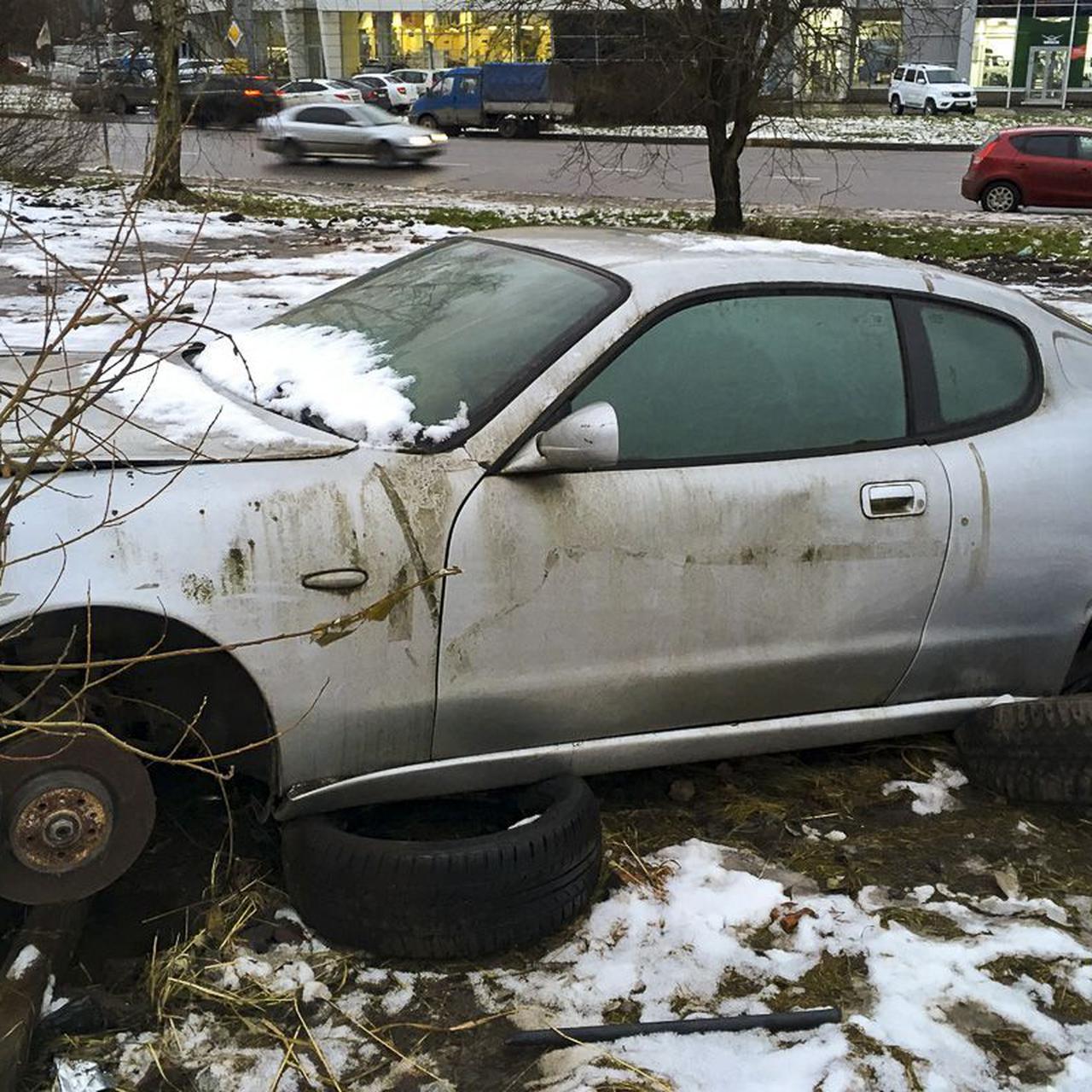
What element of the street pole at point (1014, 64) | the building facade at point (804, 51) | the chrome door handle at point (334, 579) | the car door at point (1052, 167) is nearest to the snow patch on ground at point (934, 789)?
the chrome door handle at point (334, 579)

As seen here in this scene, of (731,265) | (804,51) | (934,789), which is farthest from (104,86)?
(934,789)

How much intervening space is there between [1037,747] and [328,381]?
7.15 feet

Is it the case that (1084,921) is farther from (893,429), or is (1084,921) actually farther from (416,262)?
(416,262)

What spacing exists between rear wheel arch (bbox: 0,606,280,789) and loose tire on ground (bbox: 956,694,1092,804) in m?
1.99

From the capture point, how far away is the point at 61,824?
254cm

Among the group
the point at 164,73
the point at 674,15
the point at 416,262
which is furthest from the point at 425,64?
the point at 416,262

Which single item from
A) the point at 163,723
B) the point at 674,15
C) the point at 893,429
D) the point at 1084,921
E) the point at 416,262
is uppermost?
the point at 674,15

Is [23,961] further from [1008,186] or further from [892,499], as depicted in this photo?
[1008,186]

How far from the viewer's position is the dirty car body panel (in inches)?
106

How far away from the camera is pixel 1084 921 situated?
10.1ft

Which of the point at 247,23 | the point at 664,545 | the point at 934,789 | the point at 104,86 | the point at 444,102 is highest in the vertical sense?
the point at 247,23

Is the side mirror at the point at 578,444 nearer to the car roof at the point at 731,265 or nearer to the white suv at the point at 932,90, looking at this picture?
the car roof at the point at 731,265

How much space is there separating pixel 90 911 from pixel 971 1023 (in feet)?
6.71

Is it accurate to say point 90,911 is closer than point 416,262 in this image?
Yes
